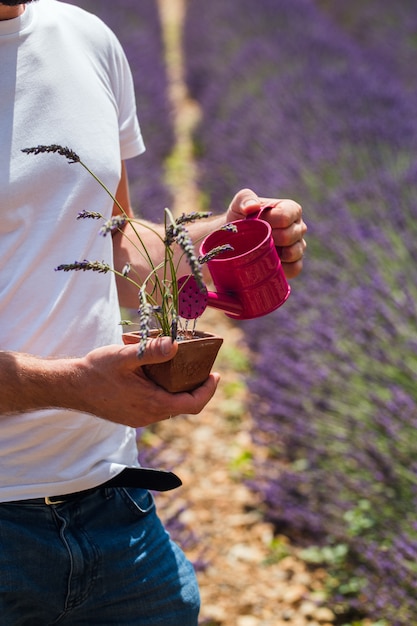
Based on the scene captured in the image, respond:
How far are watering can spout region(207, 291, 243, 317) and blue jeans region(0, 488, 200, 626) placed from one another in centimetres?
40

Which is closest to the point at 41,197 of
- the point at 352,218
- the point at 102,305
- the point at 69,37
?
the point at 102,305

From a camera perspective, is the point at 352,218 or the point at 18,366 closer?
the point at 18,366

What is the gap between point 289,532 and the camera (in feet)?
10.8

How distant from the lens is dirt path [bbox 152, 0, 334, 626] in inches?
116

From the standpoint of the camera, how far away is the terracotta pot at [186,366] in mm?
1361

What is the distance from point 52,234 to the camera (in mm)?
1532

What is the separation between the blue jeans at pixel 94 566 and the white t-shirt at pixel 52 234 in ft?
0.21

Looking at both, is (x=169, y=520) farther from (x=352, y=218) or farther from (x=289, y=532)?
(x=352, y=218)

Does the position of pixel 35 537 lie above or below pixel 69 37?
below

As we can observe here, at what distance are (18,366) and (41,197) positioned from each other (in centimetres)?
30

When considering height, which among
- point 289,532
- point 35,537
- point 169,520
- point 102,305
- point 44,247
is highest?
point 44,247

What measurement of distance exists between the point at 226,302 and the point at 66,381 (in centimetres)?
35

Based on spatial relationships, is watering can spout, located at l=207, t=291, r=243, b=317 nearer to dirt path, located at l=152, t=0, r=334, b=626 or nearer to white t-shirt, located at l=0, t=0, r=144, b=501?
white t-shirt, located at l=0, t=0, r=144, b=501

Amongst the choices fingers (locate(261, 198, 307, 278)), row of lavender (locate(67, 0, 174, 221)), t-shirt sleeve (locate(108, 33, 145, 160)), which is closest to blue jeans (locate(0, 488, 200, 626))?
fingers (locate(261, 198, 307, 278))
